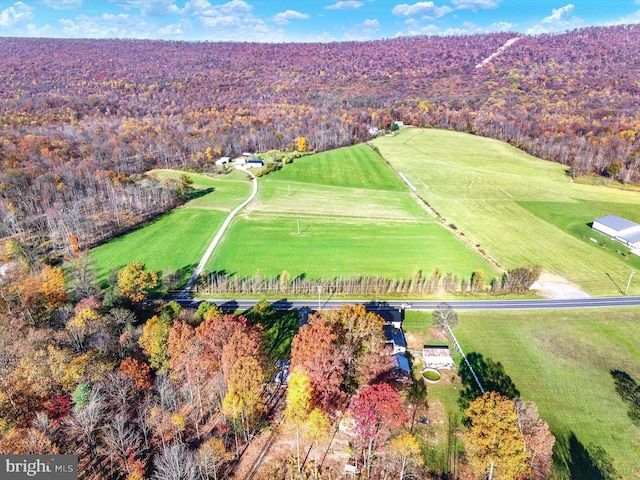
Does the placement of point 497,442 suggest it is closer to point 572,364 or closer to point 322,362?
point 322,362

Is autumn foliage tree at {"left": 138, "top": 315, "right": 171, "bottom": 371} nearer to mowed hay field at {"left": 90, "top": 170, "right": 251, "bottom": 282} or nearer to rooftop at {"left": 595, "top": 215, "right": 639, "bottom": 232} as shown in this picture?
mowed hay field at {"left": 90, "top": 170, "right": 251, "bottom": 282}

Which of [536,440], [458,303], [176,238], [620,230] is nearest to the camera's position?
[536,440]

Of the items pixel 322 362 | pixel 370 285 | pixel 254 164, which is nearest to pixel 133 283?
pixel 322 362

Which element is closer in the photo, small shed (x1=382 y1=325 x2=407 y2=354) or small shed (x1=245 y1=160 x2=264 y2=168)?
small shed (x1=382 y1=325 x2=407 y2=354)

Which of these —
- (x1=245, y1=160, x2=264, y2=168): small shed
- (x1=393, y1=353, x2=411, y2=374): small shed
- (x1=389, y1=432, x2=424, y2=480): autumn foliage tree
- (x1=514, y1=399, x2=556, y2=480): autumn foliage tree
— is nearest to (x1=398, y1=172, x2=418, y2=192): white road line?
(x1=245, y1=160, x2=264, y2=168): small shed

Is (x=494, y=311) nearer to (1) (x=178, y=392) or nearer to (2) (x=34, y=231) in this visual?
(1) (x=178, y=392)
